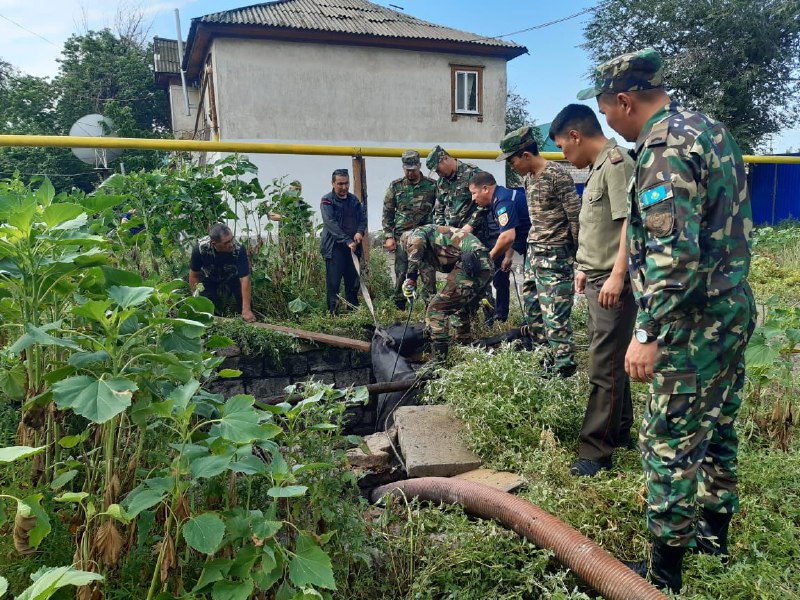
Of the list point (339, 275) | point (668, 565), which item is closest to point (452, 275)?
point (339, 275)

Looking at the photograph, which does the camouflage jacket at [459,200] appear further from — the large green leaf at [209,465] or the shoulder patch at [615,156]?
the large green leaf at [209,465]

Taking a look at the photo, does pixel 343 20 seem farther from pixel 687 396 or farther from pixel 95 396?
pixel 95 396

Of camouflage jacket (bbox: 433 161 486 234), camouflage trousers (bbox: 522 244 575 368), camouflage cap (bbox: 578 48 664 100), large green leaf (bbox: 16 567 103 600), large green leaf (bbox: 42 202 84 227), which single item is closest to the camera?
large green leaf (bbox: 16 567 103 600)

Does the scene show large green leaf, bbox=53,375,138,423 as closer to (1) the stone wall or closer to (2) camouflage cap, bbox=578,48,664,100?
(2) camouflage cap, bbox=578,48,664,100

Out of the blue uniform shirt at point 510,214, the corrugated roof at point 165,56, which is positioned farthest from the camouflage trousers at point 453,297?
the corrugated roof at point 165,56

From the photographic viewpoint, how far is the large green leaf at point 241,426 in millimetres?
1510

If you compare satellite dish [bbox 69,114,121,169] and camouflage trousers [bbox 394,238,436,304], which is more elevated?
satellite dish [bbox 69,114,121,169]

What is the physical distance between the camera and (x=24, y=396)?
1.85 metres

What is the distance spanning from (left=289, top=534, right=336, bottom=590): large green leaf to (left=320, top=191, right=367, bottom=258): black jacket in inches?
199

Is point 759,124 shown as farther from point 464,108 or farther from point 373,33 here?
point 373,33

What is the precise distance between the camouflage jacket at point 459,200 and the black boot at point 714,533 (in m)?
3.97

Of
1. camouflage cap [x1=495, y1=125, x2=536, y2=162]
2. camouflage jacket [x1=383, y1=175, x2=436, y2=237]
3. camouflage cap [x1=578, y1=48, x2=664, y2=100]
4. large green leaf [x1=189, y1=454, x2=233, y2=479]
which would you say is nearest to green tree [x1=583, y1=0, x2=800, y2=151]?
camouflage jacket [x1=383, y1=175, x2=436, y2=237]

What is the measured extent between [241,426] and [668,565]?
1.63 metres

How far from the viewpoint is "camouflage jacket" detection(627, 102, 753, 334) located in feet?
6.69
